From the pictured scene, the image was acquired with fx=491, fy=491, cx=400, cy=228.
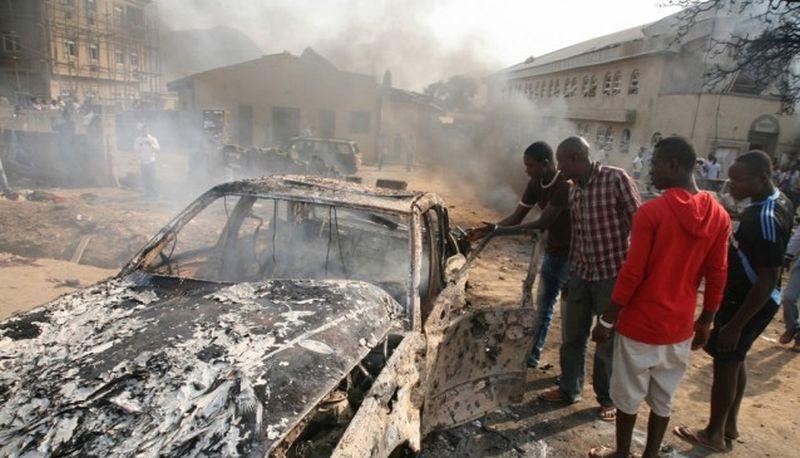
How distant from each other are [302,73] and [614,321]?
2340 cm

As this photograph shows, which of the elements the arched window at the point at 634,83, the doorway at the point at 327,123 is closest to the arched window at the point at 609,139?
the arched window at the point at 634,83

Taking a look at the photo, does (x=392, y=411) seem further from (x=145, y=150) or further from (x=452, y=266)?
(x=145, y=150)

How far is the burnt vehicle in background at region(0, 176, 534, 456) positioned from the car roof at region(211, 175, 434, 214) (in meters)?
0.02

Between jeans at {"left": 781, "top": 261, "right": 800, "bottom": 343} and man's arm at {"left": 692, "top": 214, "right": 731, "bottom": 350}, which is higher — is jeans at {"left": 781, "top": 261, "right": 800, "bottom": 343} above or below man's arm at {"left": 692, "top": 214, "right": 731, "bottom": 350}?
below

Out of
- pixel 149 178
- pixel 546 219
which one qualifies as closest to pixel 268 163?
pixel 149 178

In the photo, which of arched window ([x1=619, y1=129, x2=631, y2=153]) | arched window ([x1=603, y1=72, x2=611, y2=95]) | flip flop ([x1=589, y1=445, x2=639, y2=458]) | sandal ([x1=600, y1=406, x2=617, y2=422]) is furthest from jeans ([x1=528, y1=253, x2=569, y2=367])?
arched window ([x1=603, y1=72, x2=611, y2=95])

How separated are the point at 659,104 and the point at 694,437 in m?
→ 22.1

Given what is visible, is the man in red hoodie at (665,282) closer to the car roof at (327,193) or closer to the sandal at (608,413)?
the sandal at (608,413)

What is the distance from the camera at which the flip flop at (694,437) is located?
3484 mm

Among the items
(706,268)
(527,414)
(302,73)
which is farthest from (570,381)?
A: (302,73)

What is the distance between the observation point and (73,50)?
31.8 metres

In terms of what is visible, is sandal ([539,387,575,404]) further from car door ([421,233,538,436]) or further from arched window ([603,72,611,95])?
arched window ([603,72,611,95])

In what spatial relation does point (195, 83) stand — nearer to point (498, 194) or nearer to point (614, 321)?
point (498, 194)

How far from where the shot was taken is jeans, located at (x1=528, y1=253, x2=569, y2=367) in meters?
4.27
